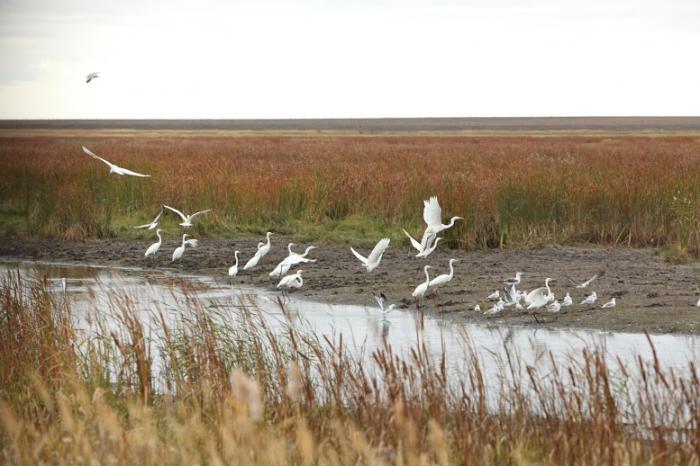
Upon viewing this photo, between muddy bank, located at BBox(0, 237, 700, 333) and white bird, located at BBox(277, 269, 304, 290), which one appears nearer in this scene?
muddy bank, located at BBox(0, 237, 700, 333)

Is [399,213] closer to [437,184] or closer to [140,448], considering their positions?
[437,184]

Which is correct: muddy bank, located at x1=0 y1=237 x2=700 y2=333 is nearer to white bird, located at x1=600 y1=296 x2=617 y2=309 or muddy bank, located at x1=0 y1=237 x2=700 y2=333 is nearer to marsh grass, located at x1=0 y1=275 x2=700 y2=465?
white bird, located at x1=600 y1=296 x2=617 y2=309

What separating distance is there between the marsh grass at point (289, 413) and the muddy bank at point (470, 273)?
3996 mm

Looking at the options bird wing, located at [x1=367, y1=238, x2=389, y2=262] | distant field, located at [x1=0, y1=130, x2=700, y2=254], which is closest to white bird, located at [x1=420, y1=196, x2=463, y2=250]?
bird wing, located at [x1=367, y1=238, x2=389, y2=262]

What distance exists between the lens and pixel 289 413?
20.4 feet

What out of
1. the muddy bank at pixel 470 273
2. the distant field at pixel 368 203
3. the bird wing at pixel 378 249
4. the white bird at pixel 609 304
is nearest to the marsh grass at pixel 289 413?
the muddy bank at pixel 470 273

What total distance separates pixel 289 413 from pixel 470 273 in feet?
30.1

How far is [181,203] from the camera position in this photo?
22.0 meters

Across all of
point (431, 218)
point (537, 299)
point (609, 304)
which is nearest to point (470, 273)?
point (431, 218)

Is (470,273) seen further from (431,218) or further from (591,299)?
(591,299)

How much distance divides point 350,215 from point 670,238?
619 centimetres

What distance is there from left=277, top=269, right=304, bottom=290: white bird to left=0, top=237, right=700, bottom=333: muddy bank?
23 centimetres

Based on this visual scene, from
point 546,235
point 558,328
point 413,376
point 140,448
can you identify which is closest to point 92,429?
point 140,448

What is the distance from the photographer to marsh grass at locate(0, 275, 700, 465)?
4688mm
